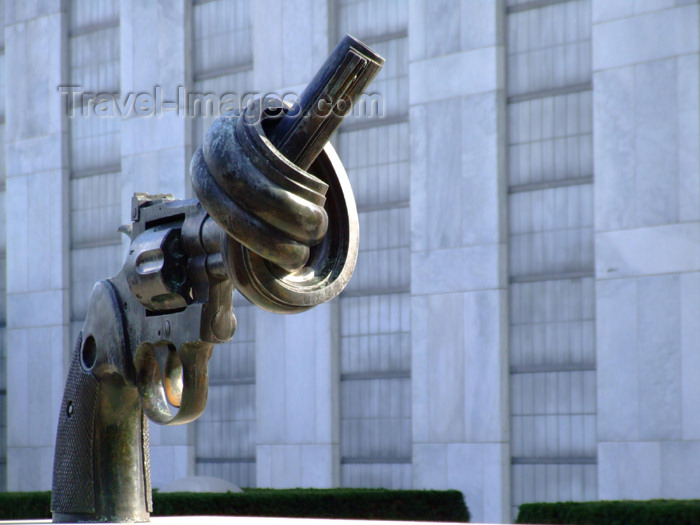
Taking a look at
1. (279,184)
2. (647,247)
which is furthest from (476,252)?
(279,184)

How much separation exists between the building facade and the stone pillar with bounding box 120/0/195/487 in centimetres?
5

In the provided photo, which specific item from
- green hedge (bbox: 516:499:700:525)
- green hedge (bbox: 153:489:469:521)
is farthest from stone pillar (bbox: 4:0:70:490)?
green hedge (bbox: 516:499:700:525)

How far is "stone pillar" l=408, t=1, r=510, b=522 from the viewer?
17.4 metres

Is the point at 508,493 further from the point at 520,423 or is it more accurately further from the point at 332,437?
the point at 332,437

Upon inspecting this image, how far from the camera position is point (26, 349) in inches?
965

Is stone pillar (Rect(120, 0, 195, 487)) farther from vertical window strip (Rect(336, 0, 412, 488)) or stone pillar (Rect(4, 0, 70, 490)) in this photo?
vertical window strip (Rect(336, 0, 412, 488))

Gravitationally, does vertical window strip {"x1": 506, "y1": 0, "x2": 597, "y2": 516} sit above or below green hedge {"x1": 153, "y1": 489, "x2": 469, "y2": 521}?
above

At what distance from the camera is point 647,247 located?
15.8m

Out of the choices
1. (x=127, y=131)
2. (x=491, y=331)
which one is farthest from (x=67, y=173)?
(x=491, y=331)

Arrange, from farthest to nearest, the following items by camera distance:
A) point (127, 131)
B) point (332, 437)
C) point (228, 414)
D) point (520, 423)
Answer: point (127, 131) < point (228, 414) < point (332, 437) < point (520, 423)

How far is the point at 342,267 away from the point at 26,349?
21.4m

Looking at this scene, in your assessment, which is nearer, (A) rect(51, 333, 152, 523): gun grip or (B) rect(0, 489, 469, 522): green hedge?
(A) rect(51, 333, 152, 523): gun grip

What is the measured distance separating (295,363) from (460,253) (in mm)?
3822

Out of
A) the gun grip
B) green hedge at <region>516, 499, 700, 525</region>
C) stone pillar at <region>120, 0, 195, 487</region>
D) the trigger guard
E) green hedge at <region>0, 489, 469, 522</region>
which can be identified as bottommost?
green hedge at <region>0, 489, 469, 522</region>
